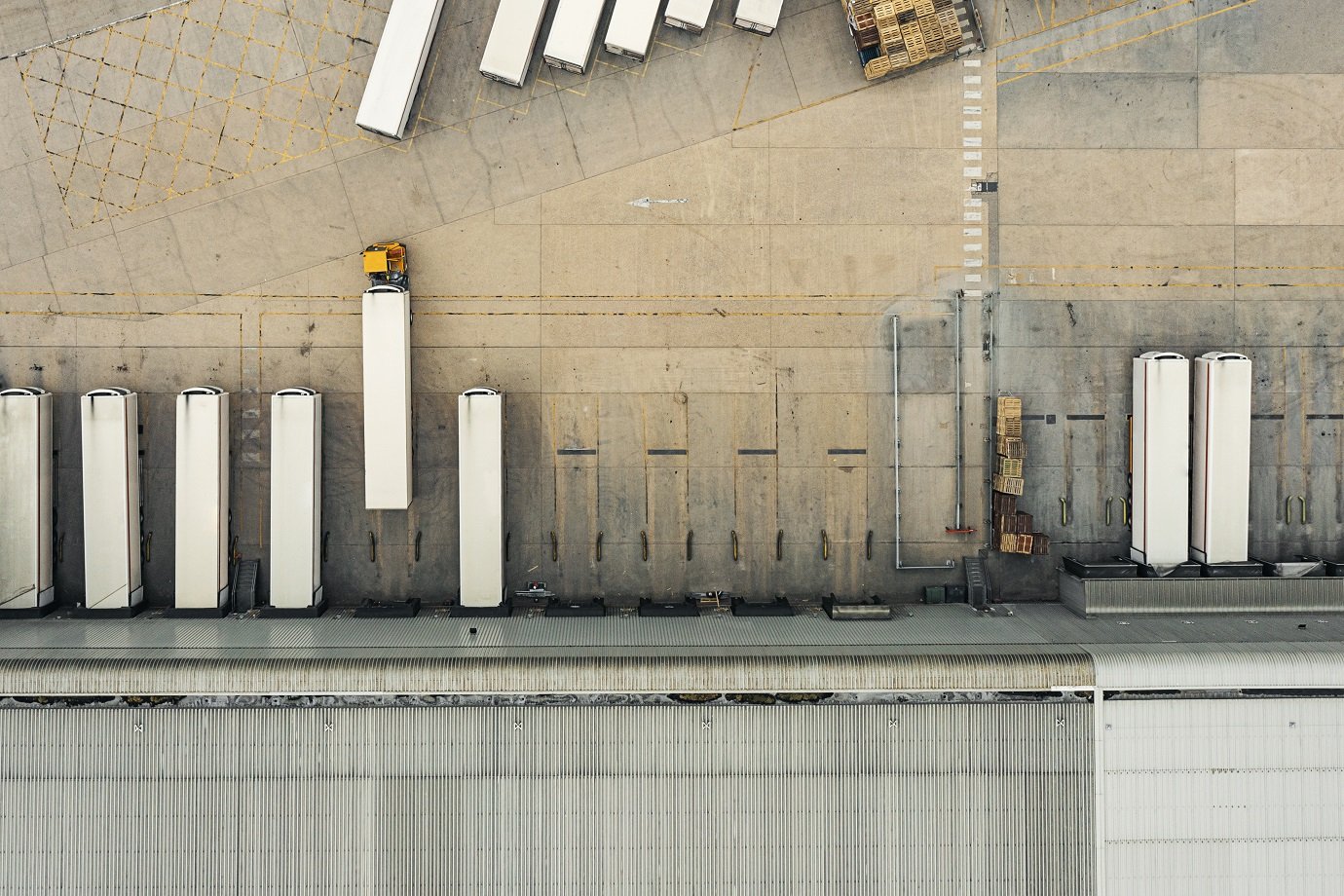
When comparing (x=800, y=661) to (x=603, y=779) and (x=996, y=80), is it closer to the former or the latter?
(x=603, y=779)

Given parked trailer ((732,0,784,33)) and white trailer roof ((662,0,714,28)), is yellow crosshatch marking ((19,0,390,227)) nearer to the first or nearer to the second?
white trailer roof ((662,0,714,28))

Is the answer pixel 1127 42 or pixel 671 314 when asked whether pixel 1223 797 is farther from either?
pixel 1127 42

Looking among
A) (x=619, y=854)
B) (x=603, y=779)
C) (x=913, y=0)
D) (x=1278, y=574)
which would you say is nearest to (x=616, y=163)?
(x=913, y=0)

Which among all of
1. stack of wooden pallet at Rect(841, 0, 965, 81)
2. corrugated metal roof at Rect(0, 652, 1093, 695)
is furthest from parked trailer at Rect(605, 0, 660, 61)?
corrugated metal roof at Rect(0, 652, 1093, 695)

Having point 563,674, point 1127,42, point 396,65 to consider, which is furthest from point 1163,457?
point 396,65

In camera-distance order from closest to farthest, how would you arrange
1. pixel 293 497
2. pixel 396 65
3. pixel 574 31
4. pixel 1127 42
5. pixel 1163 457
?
pixel 293 497, pixel 396 65, pixel 1163 457, pixel 574 31, pixel 1127 42

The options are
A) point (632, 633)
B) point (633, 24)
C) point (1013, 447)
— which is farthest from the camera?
point (1013, 447)
